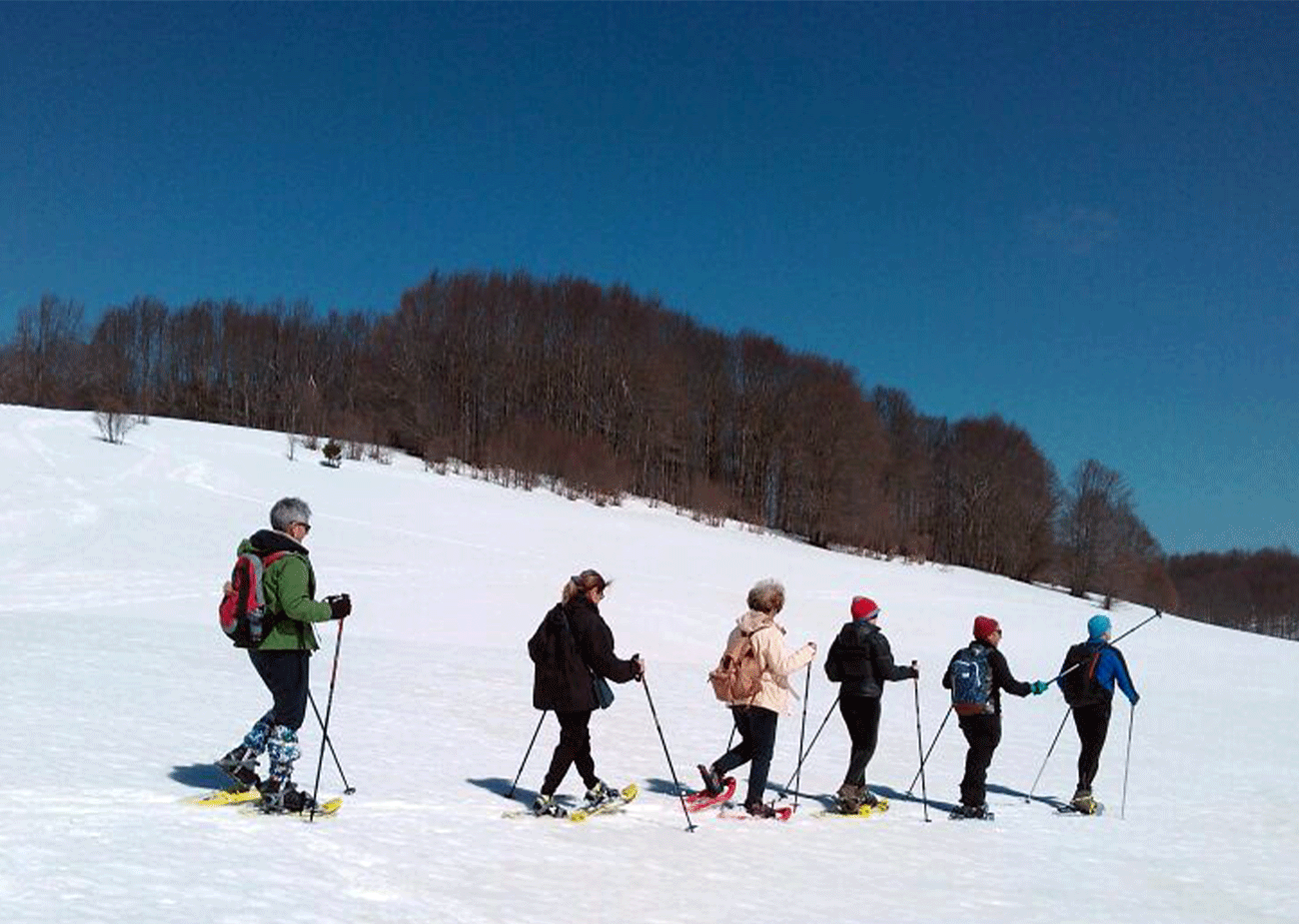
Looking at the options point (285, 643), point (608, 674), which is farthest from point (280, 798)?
point (608, 674)

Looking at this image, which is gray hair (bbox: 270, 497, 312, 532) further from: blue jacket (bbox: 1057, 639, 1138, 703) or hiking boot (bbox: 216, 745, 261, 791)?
blue jacket (bbox: 1057, 639, 1138, 703)

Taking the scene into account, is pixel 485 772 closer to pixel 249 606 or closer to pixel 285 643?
pixel 285 643

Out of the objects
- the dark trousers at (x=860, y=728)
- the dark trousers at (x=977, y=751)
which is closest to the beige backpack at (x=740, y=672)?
the dark trousers at (x=860, y=728)

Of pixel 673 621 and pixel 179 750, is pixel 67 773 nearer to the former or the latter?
pixel 179 750

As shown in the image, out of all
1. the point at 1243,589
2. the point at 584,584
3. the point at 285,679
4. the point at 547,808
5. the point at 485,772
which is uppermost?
the point at 1243,589

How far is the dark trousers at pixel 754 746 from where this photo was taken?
788 cm

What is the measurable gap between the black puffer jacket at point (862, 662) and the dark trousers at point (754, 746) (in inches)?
37.4

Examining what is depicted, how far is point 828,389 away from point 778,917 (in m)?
63.8

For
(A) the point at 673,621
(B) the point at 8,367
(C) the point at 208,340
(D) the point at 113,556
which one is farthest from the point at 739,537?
(B) the point at 8,367

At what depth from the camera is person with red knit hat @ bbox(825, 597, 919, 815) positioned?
8.58 m

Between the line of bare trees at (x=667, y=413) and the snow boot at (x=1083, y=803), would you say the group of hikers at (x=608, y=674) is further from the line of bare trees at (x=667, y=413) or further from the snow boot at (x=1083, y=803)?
the line of bare trees at (x=667, y=413)

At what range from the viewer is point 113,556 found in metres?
23.5

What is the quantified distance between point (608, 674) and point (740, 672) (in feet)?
3.87

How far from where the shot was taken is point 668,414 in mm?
67500
